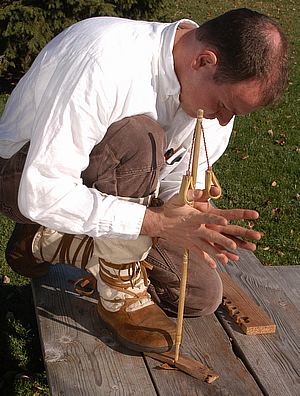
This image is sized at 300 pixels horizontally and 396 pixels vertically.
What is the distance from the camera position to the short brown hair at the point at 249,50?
2.03 metres

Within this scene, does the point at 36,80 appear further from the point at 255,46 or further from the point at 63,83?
the point at 255,46

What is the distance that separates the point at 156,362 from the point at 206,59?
0.92m

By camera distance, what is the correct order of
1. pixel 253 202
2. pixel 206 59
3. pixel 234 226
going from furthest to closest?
pixel 253 202, pixel 206 59, pixel 234 226

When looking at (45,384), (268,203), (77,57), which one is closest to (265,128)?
(268,203)

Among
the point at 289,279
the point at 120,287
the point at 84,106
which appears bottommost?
the point at 289,279

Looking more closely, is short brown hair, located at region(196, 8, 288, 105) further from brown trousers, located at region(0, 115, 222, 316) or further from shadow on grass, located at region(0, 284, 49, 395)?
shadow on grass, located at region(0, 284, 49, 395)

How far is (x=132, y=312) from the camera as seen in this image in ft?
7.63

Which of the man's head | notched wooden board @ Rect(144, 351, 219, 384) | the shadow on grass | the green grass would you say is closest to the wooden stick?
notched wooden board @ Rect(144, 351, 219, 384)

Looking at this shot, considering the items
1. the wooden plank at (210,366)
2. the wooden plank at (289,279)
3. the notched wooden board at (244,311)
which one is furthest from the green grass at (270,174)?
the wooden plank at (210,366)

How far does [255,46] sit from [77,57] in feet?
1.67

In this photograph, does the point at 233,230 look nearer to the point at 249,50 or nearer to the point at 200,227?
the point at 200,227

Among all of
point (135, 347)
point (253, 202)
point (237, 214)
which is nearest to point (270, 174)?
point (253, 202)

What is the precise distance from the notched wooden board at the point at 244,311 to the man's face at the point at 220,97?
2.22ft

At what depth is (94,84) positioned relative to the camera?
6.58ft
